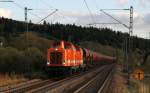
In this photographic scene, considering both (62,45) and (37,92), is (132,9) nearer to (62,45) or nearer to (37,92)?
(62,45)

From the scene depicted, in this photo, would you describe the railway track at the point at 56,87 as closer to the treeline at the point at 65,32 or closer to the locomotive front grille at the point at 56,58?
the locomotive front grille at the point at 56,58

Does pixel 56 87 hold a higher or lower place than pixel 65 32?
lower

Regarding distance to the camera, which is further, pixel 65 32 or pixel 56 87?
pixel 65 32

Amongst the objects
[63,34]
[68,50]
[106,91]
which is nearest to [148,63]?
[63,34]

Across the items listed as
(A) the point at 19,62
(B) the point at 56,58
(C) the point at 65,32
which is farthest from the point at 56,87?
(C) the point at 65,32

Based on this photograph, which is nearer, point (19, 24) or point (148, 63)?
point (148, 63)

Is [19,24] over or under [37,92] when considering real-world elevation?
over

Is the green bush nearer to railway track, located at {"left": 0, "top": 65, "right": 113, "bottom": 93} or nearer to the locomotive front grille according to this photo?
the locomotive front grille

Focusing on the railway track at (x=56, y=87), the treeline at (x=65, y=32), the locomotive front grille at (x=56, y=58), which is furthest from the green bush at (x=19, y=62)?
the treeline at (x=65, y=32)

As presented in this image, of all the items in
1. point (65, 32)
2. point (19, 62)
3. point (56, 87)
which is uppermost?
point (65, 32)

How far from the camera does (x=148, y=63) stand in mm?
99812

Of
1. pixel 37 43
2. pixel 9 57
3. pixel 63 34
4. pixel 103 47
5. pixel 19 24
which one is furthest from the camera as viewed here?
pixel 103 47

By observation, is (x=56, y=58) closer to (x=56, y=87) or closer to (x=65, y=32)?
(x=56, y=87)

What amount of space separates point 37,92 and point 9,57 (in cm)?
2570
